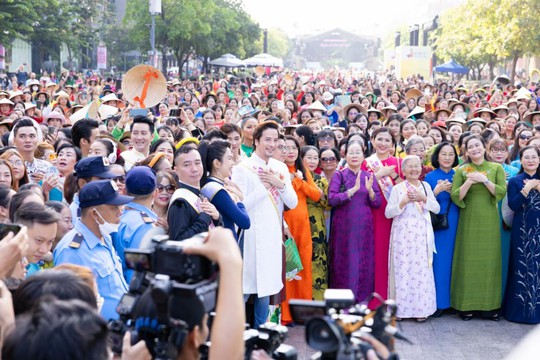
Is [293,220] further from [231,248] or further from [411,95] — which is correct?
[411,95]

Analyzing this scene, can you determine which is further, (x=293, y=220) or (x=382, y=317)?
(x=293, y=220)

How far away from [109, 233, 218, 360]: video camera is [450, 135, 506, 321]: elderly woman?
5644 millimetres

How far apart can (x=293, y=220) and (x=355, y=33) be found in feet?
599

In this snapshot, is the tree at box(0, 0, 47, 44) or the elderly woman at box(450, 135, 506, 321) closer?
the elderly woman at box(450, 135, 506, 321)

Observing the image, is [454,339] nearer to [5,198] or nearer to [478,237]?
[478,237]

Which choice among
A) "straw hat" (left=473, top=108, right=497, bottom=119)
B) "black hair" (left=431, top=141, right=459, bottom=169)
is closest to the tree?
"straw hat" (left=473, top=108, right=497, bottom=119)

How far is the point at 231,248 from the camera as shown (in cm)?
282

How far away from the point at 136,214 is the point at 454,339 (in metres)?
3.57

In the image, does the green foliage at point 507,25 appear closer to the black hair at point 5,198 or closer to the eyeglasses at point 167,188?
the eyeglasses at point 167,188

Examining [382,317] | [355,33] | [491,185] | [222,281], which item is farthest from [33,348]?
[355,33]

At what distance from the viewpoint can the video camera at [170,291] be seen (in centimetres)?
272

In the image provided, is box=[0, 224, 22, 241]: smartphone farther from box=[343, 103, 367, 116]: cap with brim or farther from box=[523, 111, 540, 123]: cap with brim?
box=[343, 103, 367, 116]: cap with brim

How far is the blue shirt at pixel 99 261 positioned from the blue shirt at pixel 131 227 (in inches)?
25.8

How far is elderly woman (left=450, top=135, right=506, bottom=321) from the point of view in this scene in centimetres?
820
